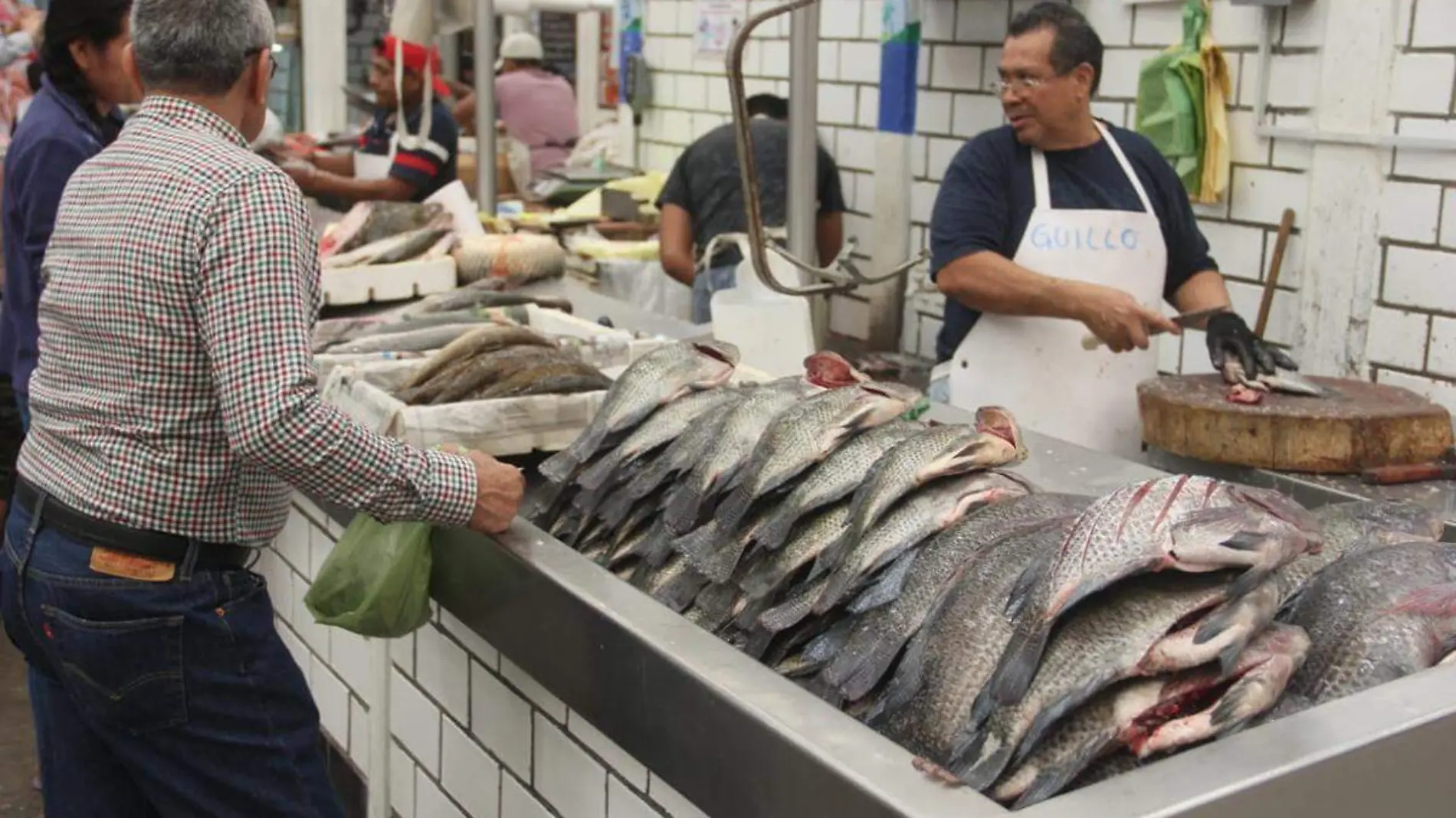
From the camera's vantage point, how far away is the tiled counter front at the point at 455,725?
2.48 metres

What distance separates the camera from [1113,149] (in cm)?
440

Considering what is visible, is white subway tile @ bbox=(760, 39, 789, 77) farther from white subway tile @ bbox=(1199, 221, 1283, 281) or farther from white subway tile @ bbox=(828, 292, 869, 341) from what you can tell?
white subway tile @ bbox=(1199, 221, 1283, 281)

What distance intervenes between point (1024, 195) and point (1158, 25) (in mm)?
1810

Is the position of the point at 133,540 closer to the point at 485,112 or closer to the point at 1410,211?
the point at 1410,211

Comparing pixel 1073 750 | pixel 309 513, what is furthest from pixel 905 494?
pixel 309 513

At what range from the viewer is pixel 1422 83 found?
4633mm

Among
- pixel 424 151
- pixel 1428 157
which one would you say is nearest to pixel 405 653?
pixel 1428 157

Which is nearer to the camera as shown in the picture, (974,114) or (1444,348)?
(1444,348)

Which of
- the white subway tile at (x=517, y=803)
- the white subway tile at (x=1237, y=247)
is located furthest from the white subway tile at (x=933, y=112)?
the white subway tile at (x=517, y=803)

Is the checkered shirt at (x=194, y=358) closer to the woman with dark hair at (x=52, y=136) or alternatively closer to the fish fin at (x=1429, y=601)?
the woman with dark hair at (x=52, y=136)

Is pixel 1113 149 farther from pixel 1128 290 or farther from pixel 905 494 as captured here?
pixel 905 494

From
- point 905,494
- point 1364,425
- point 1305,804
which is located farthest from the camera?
point 1364,425

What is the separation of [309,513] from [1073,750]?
8.47ft

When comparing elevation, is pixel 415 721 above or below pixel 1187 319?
below
